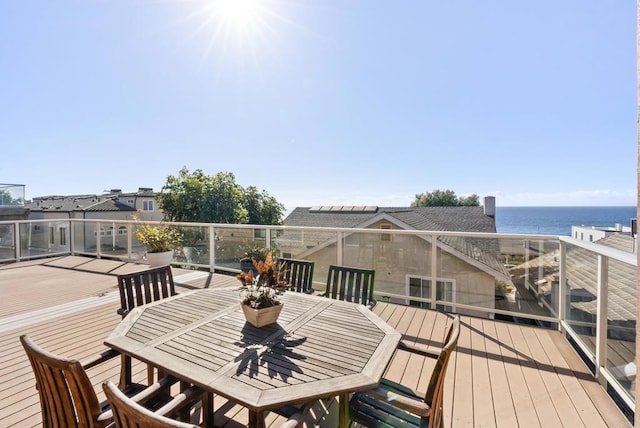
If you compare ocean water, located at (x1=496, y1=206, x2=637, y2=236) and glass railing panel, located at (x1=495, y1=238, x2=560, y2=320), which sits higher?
glass railing panel, located at (x1=495, y1=238, x2=560, y2=320)

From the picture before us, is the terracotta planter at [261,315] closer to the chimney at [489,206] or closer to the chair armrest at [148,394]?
the chair armrest at [148,394]

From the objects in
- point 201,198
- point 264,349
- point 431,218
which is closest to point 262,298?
point 264,349

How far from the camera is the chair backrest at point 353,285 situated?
9.95ft

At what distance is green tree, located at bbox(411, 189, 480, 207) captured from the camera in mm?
38188

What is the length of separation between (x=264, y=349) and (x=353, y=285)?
5.13ft

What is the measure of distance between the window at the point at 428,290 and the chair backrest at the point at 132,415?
3927 millimetres

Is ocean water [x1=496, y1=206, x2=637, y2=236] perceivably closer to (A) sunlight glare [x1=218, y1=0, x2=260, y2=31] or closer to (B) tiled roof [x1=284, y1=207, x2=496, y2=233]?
(B) tiled roof [x1=284, y1=207, x2=496, y2=233]

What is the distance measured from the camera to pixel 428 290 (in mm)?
4297

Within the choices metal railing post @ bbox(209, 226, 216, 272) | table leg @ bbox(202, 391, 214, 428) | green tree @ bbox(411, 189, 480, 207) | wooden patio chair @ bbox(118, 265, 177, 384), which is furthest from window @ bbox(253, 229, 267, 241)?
green tree @ bbox(411, 189, 480, 207)

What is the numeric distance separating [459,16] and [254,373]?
25.2 ft

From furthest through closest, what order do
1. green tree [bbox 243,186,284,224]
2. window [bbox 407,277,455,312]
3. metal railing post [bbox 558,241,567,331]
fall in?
green tree [bbox 243,186,284,224] < window [bbox 407,277,455,312] < metal railing post [bbox 558,241,567,331]

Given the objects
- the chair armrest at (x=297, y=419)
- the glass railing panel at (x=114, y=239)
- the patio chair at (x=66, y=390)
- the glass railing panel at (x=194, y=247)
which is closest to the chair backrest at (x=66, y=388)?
the patio chair at (x=66, y=390)

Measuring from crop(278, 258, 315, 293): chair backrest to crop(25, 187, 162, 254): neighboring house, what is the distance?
499 centimetres

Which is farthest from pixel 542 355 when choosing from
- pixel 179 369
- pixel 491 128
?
pixel 491 128
